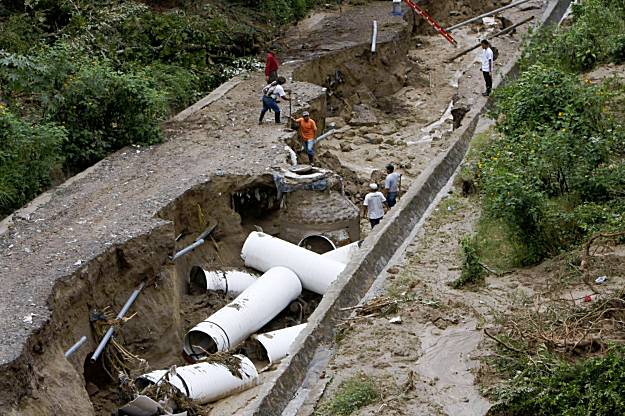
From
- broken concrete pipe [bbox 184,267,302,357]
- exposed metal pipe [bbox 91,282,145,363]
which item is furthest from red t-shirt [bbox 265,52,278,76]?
exposed metal pipe [bbox 91,282,145,363]

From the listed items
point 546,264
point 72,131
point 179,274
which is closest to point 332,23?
point 72,131

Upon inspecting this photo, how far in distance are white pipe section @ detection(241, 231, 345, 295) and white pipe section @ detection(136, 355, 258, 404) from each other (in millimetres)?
2274

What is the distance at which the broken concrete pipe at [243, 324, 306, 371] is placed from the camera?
1346cm

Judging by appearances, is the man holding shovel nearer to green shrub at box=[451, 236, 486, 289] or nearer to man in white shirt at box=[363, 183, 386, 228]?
man in white shirt at box=[363, 183, 386, 228]

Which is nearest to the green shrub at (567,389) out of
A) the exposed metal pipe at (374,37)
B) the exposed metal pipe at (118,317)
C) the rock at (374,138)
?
the exposed metal pipe at (118,317)

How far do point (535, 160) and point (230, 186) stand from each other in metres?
5.15

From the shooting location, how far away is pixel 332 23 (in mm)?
26406

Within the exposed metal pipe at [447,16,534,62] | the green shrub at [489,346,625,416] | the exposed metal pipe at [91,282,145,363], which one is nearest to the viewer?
the green shrub at [489,346,625,416]

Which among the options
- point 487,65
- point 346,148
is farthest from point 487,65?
point 346,148

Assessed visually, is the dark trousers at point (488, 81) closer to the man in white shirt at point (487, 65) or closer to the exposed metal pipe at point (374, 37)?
the man in white shirt at point (487, 65)

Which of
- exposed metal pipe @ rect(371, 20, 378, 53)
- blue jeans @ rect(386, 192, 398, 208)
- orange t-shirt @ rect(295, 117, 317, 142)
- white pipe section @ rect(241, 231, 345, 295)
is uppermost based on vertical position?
orange t-shirt @ rect(295, 117, 317, 142)

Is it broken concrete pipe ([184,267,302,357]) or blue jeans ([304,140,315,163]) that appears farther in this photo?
blue jeans ([304,140,315,163])

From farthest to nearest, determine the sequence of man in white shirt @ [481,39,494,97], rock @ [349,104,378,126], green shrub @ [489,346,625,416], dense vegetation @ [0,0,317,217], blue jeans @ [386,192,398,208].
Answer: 1. rock @ [349,104,378,126]
2. man in white shirt @ [481,39,494,97]
3. blue jeans @ [386,192,398,208]
4. dense vegetation @ [0,0,317,217]
5. green shrub @ [489,346,625,416]

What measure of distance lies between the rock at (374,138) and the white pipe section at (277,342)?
897 cm
